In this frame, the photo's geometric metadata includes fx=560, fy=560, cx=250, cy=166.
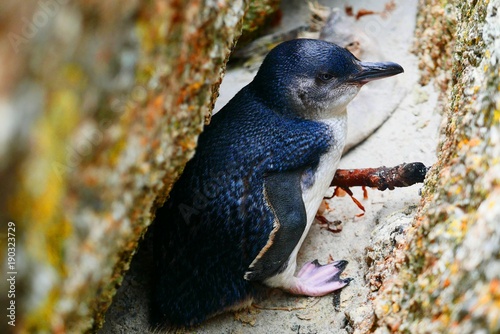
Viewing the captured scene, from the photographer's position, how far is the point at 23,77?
1.06 metres

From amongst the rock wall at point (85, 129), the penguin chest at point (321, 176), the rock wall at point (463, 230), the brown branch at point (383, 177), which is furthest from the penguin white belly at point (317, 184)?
the rock wall at point (85, 129)

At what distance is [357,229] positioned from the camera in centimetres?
263

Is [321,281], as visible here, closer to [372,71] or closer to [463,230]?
[372,71]

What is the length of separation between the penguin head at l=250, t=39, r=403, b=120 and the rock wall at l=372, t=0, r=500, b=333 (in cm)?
60

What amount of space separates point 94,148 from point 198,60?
1.47 ft

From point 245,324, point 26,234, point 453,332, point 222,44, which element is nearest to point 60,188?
point 26,234

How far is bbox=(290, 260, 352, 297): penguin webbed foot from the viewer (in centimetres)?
239

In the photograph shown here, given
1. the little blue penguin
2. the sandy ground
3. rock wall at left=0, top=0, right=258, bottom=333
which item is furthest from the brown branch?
rock wall at left=0, top=0, right=258, bottom=333

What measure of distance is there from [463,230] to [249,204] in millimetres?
968

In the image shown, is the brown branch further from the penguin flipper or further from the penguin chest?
the penguin flipper

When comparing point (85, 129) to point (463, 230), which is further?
point (463, 230)

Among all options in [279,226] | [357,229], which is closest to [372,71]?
[357,229]

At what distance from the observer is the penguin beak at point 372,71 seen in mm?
2523

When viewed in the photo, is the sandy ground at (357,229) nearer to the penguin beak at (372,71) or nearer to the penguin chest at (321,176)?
the penguin chest at (321,176)
